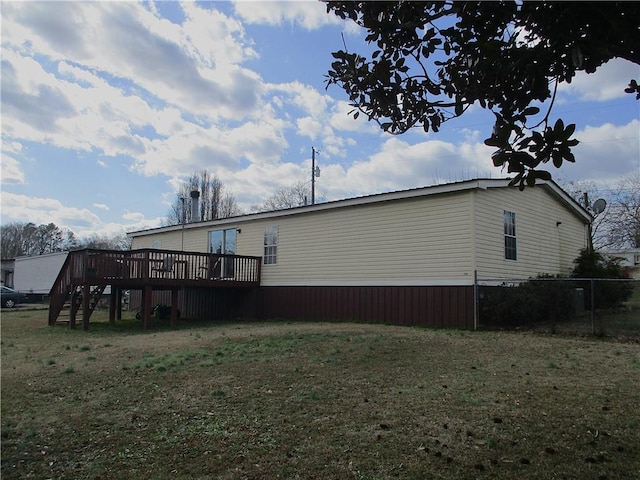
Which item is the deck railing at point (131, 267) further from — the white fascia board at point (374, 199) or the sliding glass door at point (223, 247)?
the white fascia board at point (374, 199)

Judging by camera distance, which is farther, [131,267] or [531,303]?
[131,267]

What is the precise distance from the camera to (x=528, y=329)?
11.0 meters

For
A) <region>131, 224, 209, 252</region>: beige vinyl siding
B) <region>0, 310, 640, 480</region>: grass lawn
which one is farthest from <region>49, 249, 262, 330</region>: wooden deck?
<region>0, 310, 640, 480</region>: grass lawn

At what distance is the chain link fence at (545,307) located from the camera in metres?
10.7

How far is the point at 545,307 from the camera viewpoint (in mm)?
11359

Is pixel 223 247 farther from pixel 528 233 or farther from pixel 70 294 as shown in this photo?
pixel 528 233

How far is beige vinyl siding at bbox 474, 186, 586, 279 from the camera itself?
12523 mm

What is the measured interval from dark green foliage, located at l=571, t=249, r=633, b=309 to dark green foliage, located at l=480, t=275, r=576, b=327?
96 cm

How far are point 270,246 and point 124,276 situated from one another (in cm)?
501

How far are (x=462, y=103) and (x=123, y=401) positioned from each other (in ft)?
14.9

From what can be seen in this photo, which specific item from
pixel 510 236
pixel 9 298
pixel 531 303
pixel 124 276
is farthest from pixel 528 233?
pixel 9 298

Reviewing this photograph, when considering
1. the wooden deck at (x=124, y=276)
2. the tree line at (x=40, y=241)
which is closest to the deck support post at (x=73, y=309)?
the wooden deck at (x=124, y=276)

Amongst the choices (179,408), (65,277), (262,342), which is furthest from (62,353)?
(65,277)

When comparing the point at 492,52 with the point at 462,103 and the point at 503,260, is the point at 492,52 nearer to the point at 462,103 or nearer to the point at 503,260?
the point at 462,103
